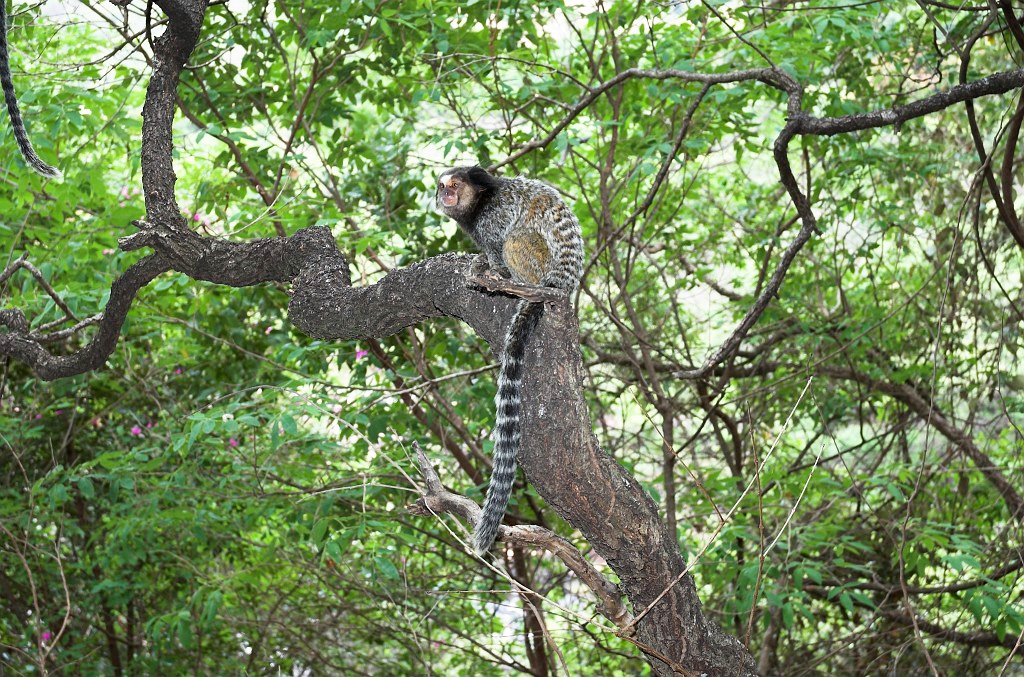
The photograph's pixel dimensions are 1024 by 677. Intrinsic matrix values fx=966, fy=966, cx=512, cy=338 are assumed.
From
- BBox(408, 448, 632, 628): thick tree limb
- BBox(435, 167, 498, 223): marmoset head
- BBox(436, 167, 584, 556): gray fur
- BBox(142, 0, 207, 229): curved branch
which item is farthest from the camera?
BBox(435, 167, 498, 223): marmoset head

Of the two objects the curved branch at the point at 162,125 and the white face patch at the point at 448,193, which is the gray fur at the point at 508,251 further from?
the curved branch at the point at 162,125

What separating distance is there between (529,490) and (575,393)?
6.56 ft

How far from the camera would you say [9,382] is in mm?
5422

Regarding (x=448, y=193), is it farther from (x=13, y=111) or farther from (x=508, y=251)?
(x=13, y=111)

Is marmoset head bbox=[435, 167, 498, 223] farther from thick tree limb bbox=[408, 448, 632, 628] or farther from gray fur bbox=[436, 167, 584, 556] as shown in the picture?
thick tree limb bbox=[408, 448, 632, 628]

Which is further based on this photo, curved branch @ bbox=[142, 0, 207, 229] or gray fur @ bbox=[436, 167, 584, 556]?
curved branch @ bbox=[142, 0, 207, 229]

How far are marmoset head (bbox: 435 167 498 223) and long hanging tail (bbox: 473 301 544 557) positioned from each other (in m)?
1.11

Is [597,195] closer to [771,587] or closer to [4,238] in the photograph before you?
[771,587]

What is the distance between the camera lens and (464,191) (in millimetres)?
3498

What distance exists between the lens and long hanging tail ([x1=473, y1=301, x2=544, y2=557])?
2404mm

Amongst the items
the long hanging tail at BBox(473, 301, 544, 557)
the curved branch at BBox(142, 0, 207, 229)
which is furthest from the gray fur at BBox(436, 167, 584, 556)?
the curved branch at BBox(142, 0, 207, 229)

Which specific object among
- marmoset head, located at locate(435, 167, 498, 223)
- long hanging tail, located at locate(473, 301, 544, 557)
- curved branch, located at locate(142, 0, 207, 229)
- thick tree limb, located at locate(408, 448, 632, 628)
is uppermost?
marmoset head, located at locate(435, 167, 498, 223)

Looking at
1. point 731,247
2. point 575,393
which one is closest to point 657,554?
point 575,393

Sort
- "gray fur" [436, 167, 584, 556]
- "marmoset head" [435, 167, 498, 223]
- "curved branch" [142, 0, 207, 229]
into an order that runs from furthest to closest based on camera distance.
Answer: "marmoset head" [435, 167, 498, 223] < "curved branch" [142, 0, 207, 229] < "gray fur" [436, 167, 584, 556]
